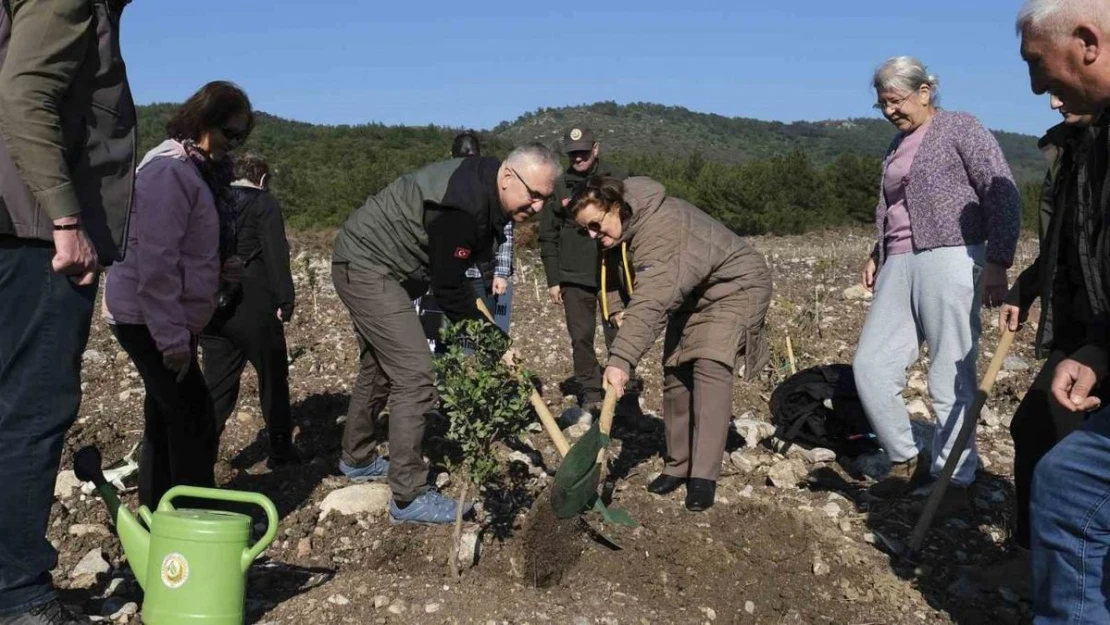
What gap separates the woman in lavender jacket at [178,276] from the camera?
3344 millimetres

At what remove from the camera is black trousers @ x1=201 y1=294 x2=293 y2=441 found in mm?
4402

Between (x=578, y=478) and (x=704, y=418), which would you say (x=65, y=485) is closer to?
(x=578, y=478)

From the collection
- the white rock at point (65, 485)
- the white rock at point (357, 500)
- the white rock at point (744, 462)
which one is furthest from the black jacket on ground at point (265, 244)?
the white rock at point (744, 462)

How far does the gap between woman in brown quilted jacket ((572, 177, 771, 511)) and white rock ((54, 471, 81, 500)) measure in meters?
2.49

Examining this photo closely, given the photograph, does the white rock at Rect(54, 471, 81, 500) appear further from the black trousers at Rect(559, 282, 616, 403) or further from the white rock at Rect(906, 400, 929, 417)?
the white rock at Rect(906, 400, 929, 417)

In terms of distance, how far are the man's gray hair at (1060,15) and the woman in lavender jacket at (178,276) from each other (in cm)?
254

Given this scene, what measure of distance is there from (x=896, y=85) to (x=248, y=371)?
4615 millimetres

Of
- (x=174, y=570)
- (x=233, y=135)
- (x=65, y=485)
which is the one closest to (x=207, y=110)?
(x=233, y=135)

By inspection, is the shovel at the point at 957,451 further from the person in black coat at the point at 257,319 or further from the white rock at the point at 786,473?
the person in black coat at the point at 257,319

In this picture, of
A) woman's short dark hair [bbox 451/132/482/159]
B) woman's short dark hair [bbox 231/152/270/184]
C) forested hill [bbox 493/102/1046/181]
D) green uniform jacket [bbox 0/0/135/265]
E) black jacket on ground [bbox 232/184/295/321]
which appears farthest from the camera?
forested hill [bbox 493/102/1046/181]

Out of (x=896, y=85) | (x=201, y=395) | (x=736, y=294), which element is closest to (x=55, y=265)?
(x=201, y=395)

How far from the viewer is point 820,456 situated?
5.13m

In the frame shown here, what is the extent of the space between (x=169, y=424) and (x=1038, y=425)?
303 centimetres

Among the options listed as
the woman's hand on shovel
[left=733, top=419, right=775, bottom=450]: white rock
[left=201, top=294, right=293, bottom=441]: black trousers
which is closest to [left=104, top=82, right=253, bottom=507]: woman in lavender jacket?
[left=201, top=294, right=293, bottom=441]: black trousers
